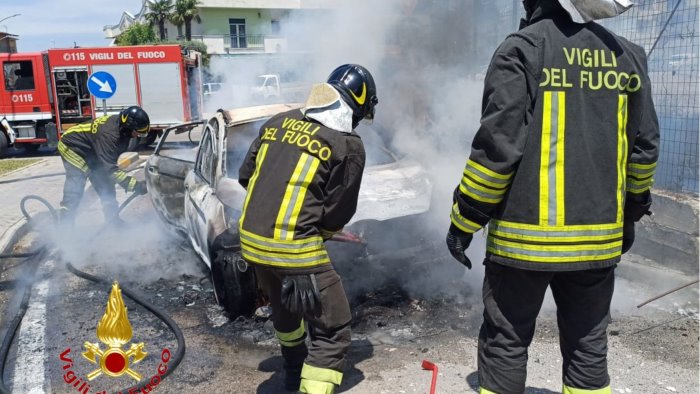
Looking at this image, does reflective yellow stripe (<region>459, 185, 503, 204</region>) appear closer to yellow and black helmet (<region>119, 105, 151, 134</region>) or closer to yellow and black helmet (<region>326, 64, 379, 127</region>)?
yellow and black helmet (<region>326, 64, 379, 127</region>)

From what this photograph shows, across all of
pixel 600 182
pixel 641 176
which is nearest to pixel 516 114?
pixel 600 182

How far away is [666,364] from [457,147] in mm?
3041

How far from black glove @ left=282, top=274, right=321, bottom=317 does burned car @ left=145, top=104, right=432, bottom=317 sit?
1234 mm

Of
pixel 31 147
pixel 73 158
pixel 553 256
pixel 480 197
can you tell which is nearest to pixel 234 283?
pixel 480 197

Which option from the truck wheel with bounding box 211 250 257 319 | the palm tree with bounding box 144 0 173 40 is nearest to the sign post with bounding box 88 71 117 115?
the truck wheel with bounding box 211 250 257 319

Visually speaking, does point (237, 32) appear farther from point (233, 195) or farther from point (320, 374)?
point (320, 374)

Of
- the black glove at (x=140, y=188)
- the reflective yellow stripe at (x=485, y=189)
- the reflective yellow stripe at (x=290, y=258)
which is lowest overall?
the black glove at (x=140, y=188)

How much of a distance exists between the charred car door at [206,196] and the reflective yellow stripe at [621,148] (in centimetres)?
273

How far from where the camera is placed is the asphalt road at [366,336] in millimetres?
3404

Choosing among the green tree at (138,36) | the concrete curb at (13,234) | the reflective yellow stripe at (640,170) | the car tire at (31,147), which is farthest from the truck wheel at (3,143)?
the green tree at (138,36)

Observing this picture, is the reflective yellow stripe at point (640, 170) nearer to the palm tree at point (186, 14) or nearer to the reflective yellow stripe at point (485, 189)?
the reflective yellow stripe at point (485, 189)

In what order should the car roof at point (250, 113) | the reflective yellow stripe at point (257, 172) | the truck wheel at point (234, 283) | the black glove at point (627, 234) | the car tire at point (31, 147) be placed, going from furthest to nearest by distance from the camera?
the car tire at point (31, 147) < the car roof at point (250, 113) < the truck wheel at point (234, 283) < the reflective yellow stripe at point (257, 172) < the black glove at point (627, 234)

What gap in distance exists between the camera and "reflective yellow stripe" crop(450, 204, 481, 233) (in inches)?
94.1

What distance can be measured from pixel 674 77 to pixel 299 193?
14.2 feet
